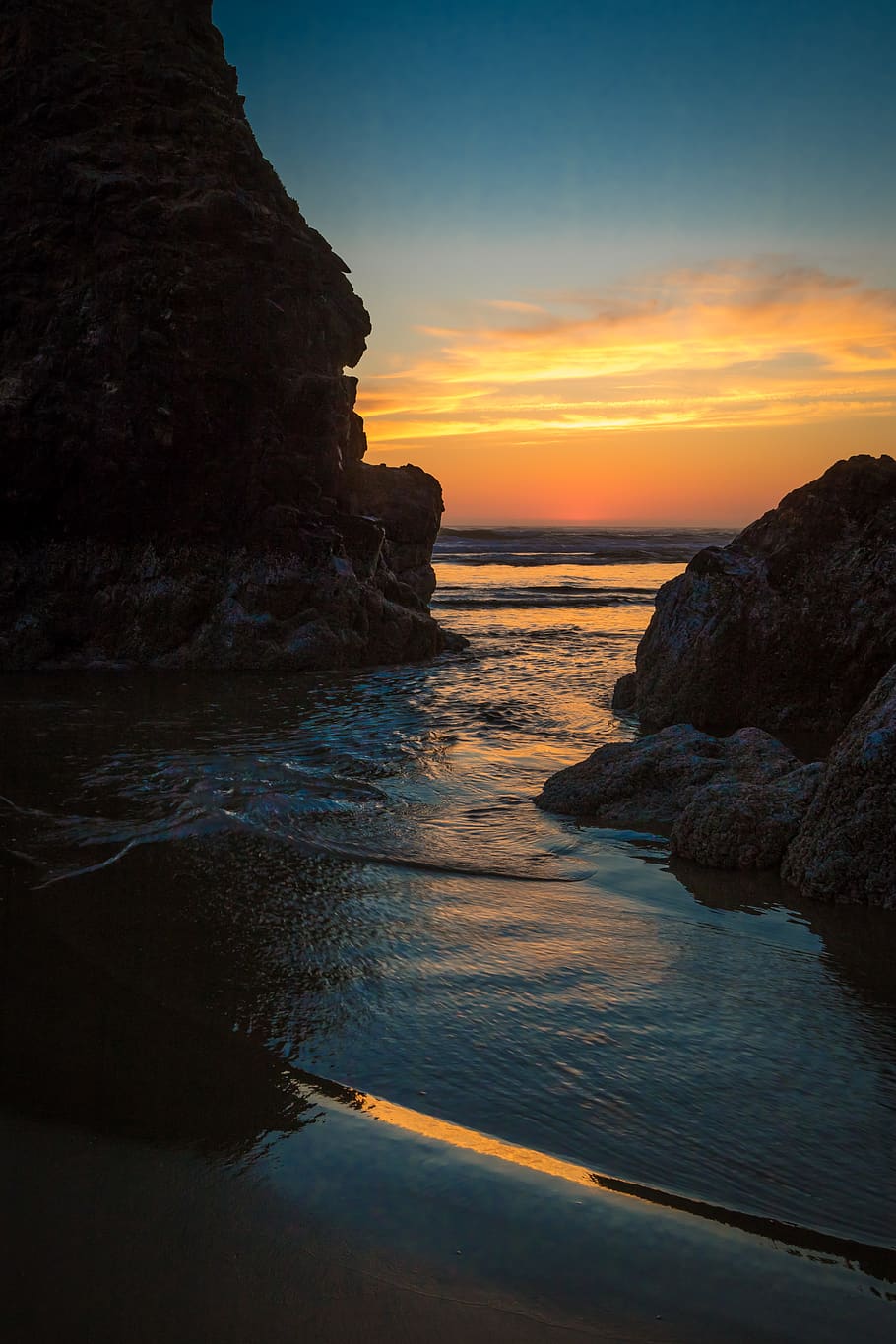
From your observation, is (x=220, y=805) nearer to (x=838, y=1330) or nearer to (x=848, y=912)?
(x=848, y=912)

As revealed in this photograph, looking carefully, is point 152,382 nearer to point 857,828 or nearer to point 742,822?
point 742,822

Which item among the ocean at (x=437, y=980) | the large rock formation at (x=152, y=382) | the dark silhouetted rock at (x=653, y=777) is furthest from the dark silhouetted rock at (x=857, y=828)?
the large rock formation at (x=152, y=382)

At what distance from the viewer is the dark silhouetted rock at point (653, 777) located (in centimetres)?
619

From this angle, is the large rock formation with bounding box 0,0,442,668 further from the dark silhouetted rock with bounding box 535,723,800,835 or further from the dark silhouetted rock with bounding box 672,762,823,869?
the dark silhouetted rock with bounding box 672,762,823,869

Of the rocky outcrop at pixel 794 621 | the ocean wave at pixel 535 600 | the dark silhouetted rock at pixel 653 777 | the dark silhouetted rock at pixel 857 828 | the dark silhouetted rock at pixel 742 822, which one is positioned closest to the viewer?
the dark silhouetted rock at pixel 857 828

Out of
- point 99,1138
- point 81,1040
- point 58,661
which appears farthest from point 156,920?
point 58,661

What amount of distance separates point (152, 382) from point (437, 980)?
1046 centimetres

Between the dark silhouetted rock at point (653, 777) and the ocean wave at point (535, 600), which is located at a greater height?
the ocean wave at point (535, 600)

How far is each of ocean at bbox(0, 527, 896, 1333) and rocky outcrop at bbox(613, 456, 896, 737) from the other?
236 cm

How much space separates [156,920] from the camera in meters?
4.32

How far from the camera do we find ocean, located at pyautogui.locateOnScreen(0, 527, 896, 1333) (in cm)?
278

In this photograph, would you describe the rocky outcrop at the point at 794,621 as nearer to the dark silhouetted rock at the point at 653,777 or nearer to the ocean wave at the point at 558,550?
the dark silhouetted rock at the point at 653,777

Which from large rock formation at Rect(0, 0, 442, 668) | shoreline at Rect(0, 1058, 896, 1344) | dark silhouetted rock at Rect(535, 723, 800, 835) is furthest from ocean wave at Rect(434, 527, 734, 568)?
shoreline at Rect(0, 1058, 896, 1344)

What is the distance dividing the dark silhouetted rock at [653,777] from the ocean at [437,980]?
26 centimetres
